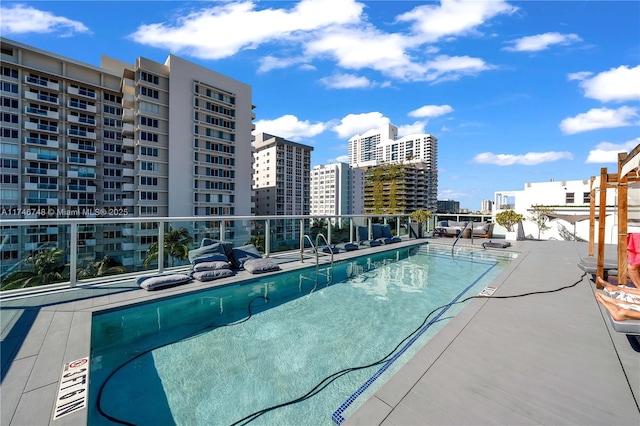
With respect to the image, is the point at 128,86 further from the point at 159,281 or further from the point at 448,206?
the point at 448,206

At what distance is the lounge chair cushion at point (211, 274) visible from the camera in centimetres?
441

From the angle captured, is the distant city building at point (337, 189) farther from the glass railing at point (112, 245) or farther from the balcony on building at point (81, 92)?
the glass railing at point (112, 245)

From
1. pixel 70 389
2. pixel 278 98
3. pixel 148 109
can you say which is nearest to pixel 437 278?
pixel 70 389

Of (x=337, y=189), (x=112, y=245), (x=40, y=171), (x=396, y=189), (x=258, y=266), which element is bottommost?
(x=258, y=266)

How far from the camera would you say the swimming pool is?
1.97m

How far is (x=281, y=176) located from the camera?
57719 mm

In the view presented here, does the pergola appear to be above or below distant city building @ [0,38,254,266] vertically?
below

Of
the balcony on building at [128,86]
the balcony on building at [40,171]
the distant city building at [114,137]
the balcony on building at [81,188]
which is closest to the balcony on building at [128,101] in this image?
the distant city building at [114,137]

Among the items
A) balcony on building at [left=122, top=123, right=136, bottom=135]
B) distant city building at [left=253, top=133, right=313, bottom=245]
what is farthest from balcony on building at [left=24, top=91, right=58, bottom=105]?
distant city building at [left=253, top=133, right=313, bottom=245]

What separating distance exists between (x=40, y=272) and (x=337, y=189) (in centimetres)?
7242

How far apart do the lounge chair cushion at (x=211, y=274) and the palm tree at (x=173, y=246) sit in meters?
0.71

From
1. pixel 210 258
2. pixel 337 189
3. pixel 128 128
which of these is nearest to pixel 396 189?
pixel 337 189

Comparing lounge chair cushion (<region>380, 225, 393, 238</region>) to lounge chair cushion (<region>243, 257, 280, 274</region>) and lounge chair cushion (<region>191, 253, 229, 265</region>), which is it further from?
lounge chair cushion (<region>191, 253, 229, 265</region>)

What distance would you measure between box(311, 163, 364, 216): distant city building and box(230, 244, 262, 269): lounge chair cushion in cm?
6862
